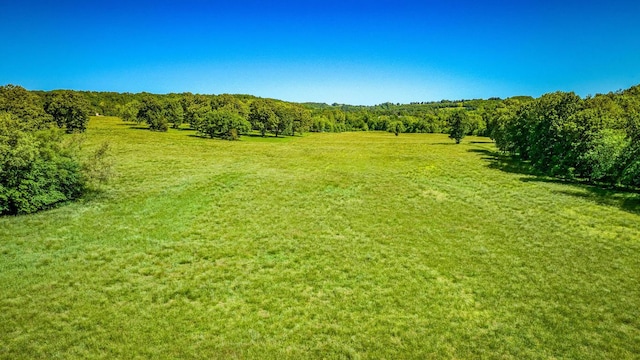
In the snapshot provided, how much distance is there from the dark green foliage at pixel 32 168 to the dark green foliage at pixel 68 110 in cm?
6182

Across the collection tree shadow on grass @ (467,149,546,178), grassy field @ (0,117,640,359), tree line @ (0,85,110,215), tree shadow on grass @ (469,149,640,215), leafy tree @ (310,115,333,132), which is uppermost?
leafy tree @ (310,115,333,132)

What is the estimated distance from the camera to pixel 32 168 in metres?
26.2

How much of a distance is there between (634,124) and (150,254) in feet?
199

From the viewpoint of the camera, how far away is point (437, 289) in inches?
722

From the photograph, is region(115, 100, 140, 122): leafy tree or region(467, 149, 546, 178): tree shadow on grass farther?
region(115, 100, 140, 122): leafy tree

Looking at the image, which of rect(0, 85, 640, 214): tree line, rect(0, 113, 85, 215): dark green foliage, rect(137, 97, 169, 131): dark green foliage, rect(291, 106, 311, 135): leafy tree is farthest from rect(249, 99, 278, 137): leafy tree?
rect(0, 113, 85, 215): dark green foliage

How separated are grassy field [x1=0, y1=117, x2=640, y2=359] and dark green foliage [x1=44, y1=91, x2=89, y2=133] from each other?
59.3 meters

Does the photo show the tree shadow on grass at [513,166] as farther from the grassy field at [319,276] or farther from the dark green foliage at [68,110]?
the dark green foliage at [68,110]

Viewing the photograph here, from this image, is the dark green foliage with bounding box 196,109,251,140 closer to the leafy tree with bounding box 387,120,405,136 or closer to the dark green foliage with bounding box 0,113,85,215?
the dark green foliage with bounding box 0,113,85,215

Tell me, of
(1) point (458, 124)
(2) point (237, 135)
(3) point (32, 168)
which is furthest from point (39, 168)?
(1) point (458, 124)

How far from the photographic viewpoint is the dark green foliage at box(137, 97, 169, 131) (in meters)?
106

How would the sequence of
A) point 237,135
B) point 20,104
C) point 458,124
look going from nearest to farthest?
point 20,104
point 458,124
point 237,135

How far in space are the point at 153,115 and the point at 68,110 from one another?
101ft

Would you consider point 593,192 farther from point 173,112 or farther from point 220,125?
point 173,112
